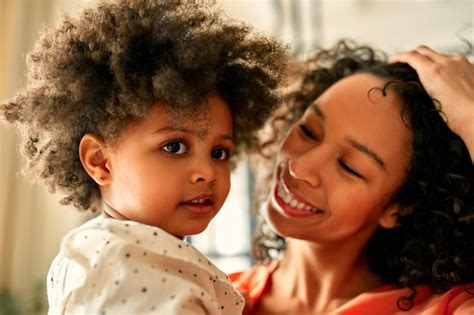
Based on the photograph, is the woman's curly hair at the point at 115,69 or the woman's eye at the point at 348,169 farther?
the woman's eye at the point at 348,169

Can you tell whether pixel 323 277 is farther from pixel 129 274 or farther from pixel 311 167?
pixel 129 274

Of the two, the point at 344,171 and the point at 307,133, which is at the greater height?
the point at 307,133

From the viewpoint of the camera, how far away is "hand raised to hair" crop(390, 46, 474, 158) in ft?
4.76

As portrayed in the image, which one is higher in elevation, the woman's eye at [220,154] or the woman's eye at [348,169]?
the woman's eye at [220,154]

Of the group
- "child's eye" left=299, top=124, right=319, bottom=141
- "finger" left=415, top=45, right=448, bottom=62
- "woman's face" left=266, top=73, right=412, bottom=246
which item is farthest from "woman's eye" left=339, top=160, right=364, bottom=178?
"finger" left=415, top=45, right=448, bottom=62

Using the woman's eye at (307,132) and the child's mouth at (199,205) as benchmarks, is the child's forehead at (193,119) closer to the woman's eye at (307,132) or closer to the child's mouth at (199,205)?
the child's mouth at (199,205)

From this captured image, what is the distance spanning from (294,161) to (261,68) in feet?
1.19

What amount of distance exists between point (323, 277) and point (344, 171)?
1.15ft

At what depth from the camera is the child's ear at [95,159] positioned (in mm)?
1128

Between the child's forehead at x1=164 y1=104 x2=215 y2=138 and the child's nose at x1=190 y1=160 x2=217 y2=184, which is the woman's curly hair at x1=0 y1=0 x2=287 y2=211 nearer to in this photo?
the child's forehead at x1=164 y1=104 x2=215 y2=138

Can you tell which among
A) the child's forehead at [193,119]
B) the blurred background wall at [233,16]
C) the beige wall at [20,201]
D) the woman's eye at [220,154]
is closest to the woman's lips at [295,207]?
the woman's eye at [220,154]

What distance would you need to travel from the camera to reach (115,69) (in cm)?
107

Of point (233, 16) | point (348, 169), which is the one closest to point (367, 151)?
point (348, 169)

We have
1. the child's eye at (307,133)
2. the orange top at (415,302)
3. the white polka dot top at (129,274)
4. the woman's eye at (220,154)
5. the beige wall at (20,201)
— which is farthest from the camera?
the beige wall at (20,201)
